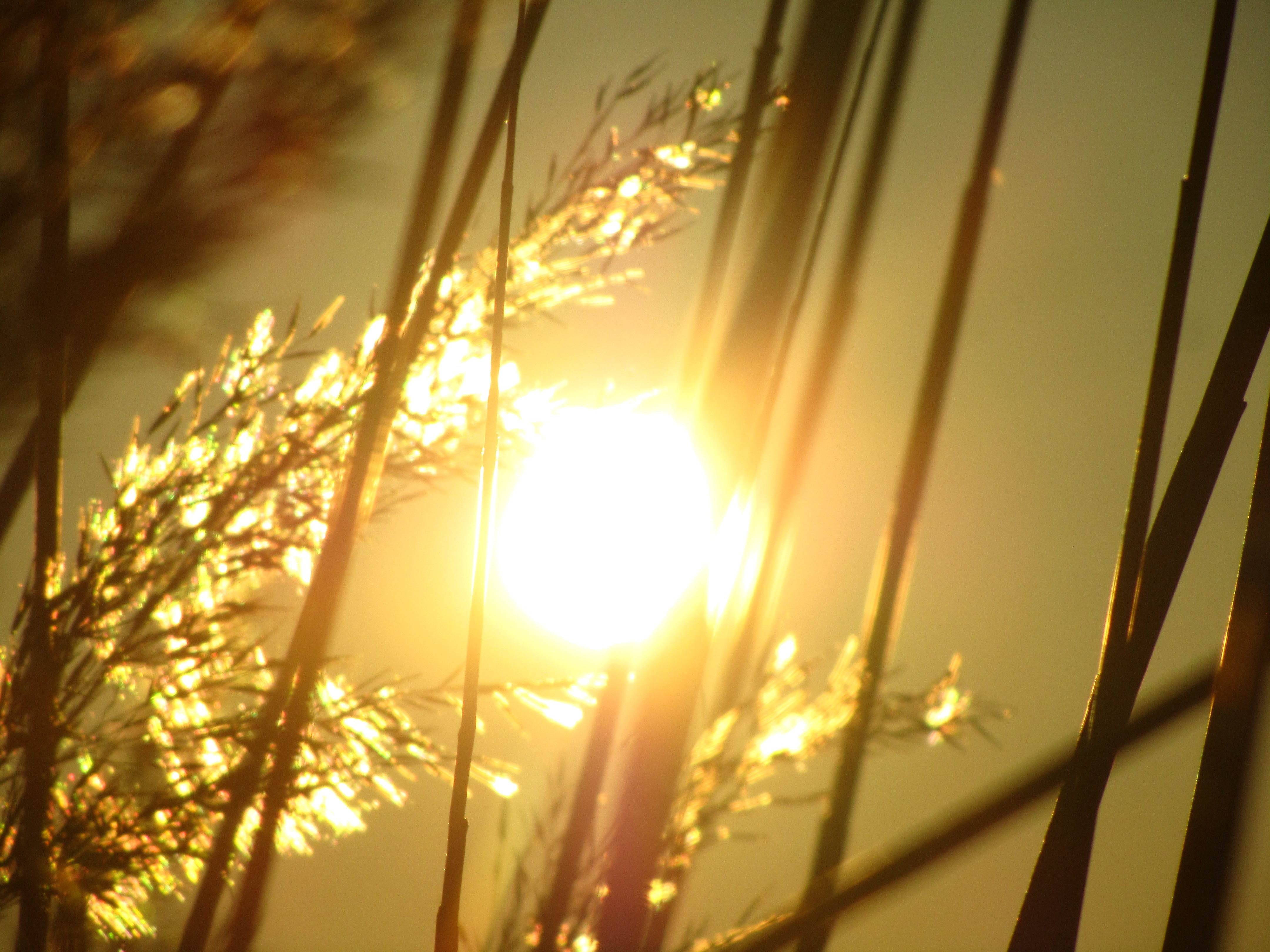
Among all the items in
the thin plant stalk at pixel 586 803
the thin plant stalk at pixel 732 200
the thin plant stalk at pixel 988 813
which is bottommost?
the thin plant stalk at pixel 988 813

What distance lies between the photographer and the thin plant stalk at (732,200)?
30.9 inches

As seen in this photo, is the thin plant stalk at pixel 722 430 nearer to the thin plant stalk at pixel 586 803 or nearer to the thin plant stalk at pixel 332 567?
the thin plant stalk at pixel 586 803

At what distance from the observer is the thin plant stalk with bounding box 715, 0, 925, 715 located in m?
1.06

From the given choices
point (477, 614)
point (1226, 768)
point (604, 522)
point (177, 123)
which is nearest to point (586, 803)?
point (604, 522)

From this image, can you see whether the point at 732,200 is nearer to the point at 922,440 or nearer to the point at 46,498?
the point at 922,440

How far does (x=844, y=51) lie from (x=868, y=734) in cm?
67

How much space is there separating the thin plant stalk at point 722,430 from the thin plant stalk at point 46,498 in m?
0.43

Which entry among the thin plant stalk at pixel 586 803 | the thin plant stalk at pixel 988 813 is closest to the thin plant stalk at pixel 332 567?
the thin plant stalk at pixel 586 803

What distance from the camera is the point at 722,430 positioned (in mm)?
678

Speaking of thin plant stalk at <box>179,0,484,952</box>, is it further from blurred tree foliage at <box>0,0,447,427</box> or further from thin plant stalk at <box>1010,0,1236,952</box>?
thin plant stalk at <box>1010,0,1236,952</box>

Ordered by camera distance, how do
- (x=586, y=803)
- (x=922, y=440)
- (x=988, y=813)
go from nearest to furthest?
(x=988, y=813)
(x=586, y=803)
(x=922, y=440)

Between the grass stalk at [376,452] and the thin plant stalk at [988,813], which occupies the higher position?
the grass stalk at [376,452]

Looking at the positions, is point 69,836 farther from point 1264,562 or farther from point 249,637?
point 1264,562

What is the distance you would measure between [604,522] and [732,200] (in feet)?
1.07
